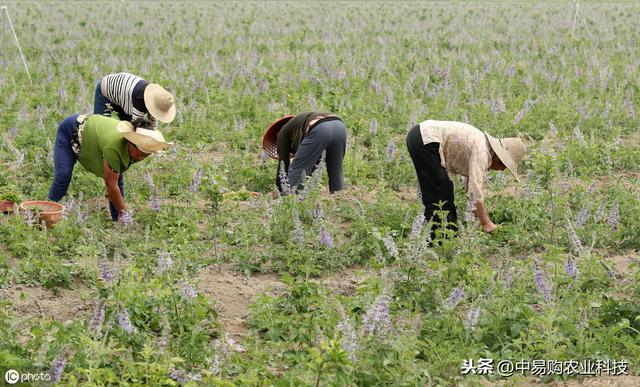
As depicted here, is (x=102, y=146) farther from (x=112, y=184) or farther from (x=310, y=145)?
(x=310, y=145)

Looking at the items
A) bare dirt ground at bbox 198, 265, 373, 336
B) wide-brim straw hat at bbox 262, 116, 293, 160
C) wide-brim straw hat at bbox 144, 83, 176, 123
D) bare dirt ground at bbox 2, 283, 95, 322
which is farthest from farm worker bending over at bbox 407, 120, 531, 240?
bare dirt ground at bbox 2, 283, 95, 322

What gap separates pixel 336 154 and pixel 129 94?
2.18m

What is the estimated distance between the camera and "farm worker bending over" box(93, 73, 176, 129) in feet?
25.3

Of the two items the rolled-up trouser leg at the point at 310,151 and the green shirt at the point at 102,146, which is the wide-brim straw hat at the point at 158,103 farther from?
the rolled-up trouser leg at the point at 310,151

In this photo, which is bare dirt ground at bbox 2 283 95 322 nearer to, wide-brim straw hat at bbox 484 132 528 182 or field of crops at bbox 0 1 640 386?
field of crops at bbox 0 1 640 386

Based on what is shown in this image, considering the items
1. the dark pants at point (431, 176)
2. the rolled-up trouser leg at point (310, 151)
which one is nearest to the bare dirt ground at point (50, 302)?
the rolled-up trouser leg at point (310, 151)

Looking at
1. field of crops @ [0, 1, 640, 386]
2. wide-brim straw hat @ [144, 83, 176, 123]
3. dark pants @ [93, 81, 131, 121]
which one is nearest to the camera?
field of crops @ [0, 1, 640, 386]

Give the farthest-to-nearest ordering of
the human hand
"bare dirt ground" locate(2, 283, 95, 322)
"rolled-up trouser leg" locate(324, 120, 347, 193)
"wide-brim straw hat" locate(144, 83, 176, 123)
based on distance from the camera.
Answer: "wide-brim straw hat" locate(144, 83, 176, 123) → "rolled-up trouser leg" locate(324, 120, 347, 193) → the human hand → "bare dirt ground" locate(2, 283, 95, 322)

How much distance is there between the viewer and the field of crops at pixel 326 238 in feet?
15.3

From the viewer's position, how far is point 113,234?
22.9 feet

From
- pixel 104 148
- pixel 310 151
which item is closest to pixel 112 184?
pixel 104 148

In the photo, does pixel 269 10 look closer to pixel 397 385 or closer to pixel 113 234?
pixel 113 234

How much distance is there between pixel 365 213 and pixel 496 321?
243 centimetres

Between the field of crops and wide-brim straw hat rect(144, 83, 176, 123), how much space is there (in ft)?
2.10
